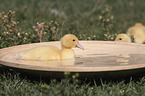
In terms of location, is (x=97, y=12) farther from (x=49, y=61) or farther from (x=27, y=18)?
(x=49, y=61)

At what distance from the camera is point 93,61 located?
376cm

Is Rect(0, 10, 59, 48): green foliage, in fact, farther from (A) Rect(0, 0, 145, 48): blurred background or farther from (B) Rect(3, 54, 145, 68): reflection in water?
(B) Rect(3, 54, 145, 68): reflection in water

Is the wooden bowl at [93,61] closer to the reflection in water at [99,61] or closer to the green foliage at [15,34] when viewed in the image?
the reflection in water at [99,61]

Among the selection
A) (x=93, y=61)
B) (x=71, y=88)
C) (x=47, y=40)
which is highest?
(x=47, y=40)

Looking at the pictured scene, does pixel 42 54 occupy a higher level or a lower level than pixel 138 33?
lower

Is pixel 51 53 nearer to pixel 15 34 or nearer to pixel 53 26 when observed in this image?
pixel 15 34

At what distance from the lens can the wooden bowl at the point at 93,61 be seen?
9.66ft

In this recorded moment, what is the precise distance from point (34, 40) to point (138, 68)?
296cm

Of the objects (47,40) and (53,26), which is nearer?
(47,40)

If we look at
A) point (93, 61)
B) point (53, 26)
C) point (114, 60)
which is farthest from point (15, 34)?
point (114, 60)

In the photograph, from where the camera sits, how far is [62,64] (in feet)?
11.1

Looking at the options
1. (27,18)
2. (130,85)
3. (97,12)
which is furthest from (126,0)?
(130,85)

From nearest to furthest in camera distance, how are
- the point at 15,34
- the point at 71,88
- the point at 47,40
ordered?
1. the point at 71,88
2. the point at 15,34
3. the point at 47,40

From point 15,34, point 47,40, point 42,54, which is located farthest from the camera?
point 47,40
